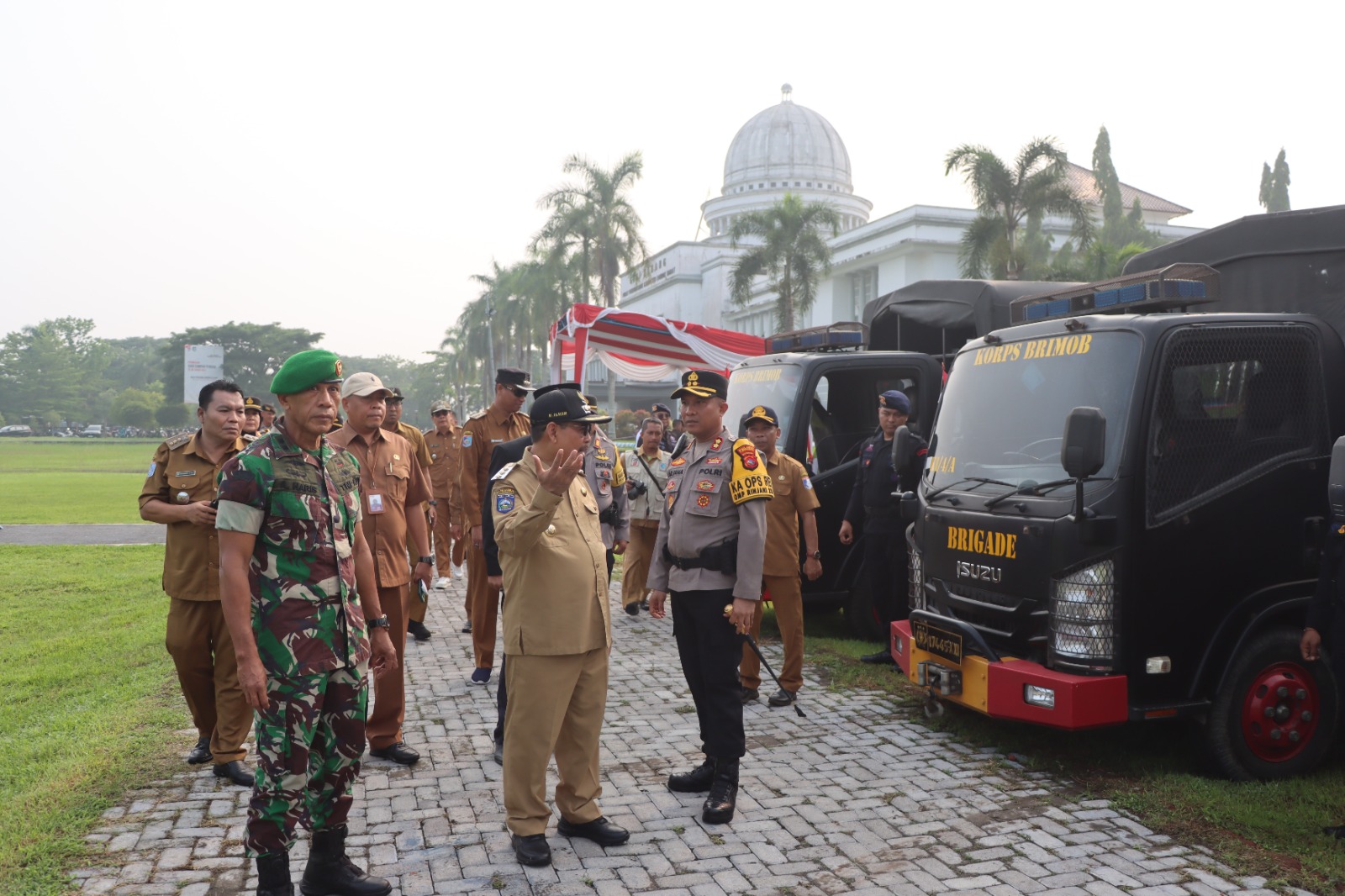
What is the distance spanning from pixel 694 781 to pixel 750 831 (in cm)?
53

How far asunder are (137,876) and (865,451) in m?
5.26

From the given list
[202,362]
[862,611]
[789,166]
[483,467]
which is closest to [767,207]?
[789,166]

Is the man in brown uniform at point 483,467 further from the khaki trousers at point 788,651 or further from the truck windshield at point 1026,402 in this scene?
the truck windshield at point 1026,402

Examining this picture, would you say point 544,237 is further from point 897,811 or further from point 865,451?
point 897,811

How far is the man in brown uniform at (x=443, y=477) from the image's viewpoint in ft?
35.9

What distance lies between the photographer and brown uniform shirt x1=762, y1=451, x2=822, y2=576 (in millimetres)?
6543

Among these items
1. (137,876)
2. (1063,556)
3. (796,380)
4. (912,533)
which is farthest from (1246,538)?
(137,876)

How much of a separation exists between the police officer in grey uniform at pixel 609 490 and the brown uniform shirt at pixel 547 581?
5.30 feet

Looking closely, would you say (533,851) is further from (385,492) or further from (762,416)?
(762,416)

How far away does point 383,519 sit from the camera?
5.26 m

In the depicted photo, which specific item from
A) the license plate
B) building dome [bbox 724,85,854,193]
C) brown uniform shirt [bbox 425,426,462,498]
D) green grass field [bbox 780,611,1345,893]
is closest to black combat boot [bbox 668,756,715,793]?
the license plate

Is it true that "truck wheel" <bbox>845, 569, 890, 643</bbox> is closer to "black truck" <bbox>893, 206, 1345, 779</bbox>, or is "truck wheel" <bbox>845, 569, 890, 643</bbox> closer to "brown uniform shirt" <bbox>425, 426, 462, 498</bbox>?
"black truck" <bbox>893, 206, 1345, 779</bbox>

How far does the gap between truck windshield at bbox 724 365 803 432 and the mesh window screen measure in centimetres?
360

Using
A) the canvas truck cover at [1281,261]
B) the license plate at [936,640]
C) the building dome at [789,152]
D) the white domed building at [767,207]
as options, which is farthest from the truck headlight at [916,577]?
the building dome at [789,152]
